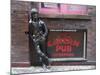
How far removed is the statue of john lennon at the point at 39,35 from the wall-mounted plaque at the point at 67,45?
0.18ft

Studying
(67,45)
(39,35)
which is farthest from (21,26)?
(67,45)

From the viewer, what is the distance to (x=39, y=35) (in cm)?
278

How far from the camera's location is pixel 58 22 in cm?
282

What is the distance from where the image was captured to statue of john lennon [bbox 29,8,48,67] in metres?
2.75

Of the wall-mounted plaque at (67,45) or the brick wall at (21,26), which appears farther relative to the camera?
the wall-mounted plaque at (67,45)

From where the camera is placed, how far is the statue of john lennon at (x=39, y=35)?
2.75 metres

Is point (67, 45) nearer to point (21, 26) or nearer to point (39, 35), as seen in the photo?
point (39, 35)

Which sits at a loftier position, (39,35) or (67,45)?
(39,35)

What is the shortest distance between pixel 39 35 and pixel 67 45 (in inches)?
12.5

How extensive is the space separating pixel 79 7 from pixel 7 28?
78cm

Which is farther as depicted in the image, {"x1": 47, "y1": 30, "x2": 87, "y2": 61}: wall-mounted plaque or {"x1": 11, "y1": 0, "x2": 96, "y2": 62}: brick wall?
{"x1": 47, "y1": 30, "x2": 87, "y2": 61}: wall-mounted plaque

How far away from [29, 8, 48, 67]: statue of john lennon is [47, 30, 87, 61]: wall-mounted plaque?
0.06m
